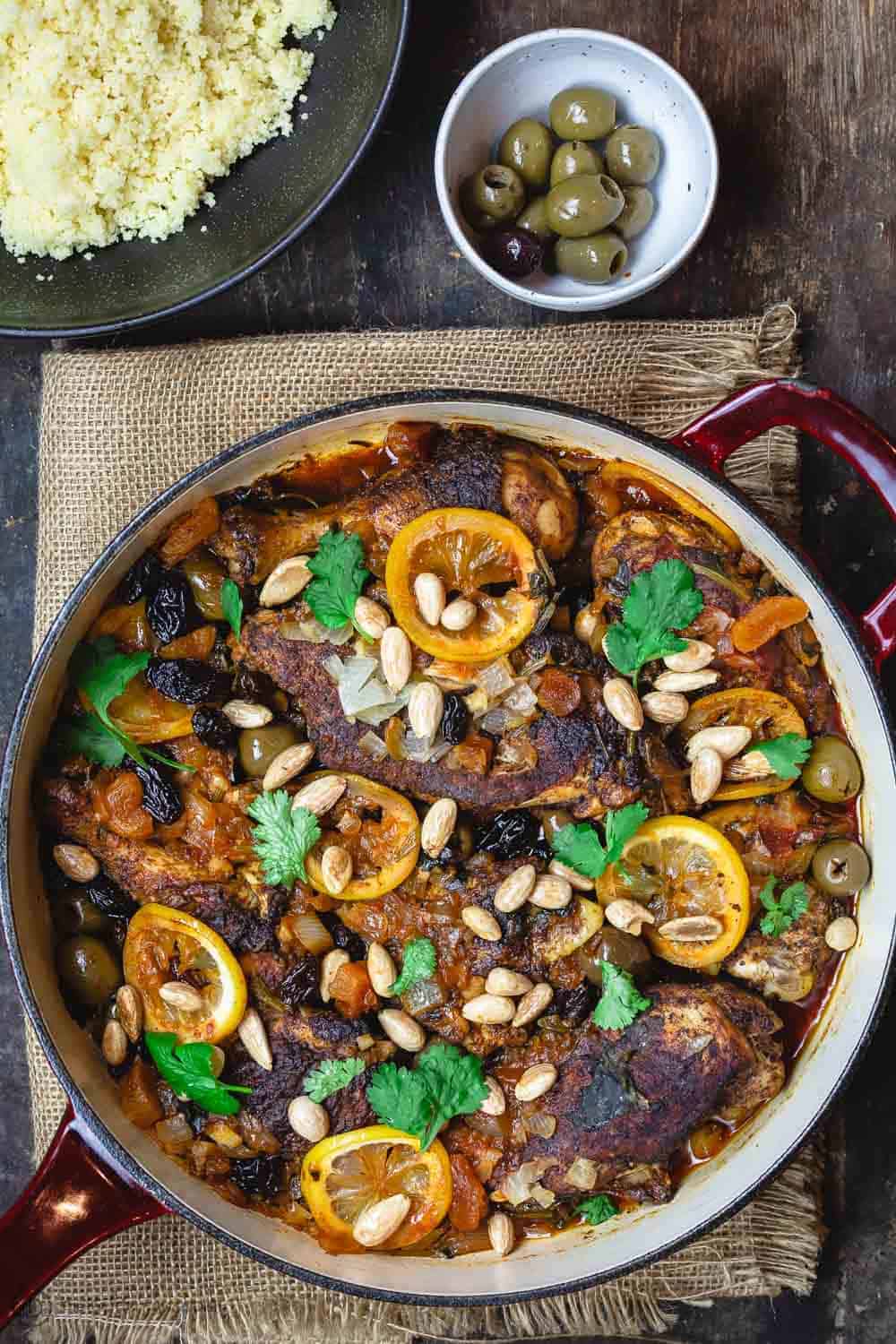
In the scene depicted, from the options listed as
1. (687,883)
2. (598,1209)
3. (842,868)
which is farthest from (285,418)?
(598,1209)

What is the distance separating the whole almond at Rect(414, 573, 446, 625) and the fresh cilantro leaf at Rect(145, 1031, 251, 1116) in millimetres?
1196

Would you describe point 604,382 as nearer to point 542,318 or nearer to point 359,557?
point 542,318

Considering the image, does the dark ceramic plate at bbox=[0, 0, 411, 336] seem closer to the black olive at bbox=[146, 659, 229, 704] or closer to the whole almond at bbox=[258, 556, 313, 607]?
the whole almond at bbox=[258, 556, 313, 607]

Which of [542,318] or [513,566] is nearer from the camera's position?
[513,566]

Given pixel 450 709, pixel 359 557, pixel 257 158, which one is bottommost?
pixel 450 709

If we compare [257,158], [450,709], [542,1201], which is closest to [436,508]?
[450,709]

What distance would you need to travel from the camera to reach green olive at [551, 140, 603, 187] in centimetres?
336

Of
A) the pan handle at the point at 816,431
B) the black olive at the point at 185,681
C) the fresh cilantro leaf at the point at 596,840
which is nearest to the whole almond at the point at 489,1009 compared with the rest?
the fresh cilantro leaf at the point at 596,840

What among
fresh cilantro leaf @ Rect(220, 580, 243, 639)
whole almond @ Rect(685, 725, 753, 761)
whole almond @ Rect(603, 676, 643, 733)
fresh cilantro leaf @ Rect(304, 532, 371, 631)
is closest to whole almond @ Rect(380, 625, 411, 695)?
fresh cilantro leaf @ Rect(304, 532, 371, 631)

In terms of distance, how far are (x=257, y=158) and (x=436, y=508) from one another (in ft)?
4.29

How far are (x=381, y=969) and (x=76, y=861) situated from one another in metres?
0.82

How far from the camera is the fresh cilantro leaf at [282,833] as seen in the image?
2.94 m

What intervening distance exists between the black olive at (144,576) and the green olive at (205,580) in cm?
6

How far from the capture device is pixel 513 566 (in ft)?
9.57
